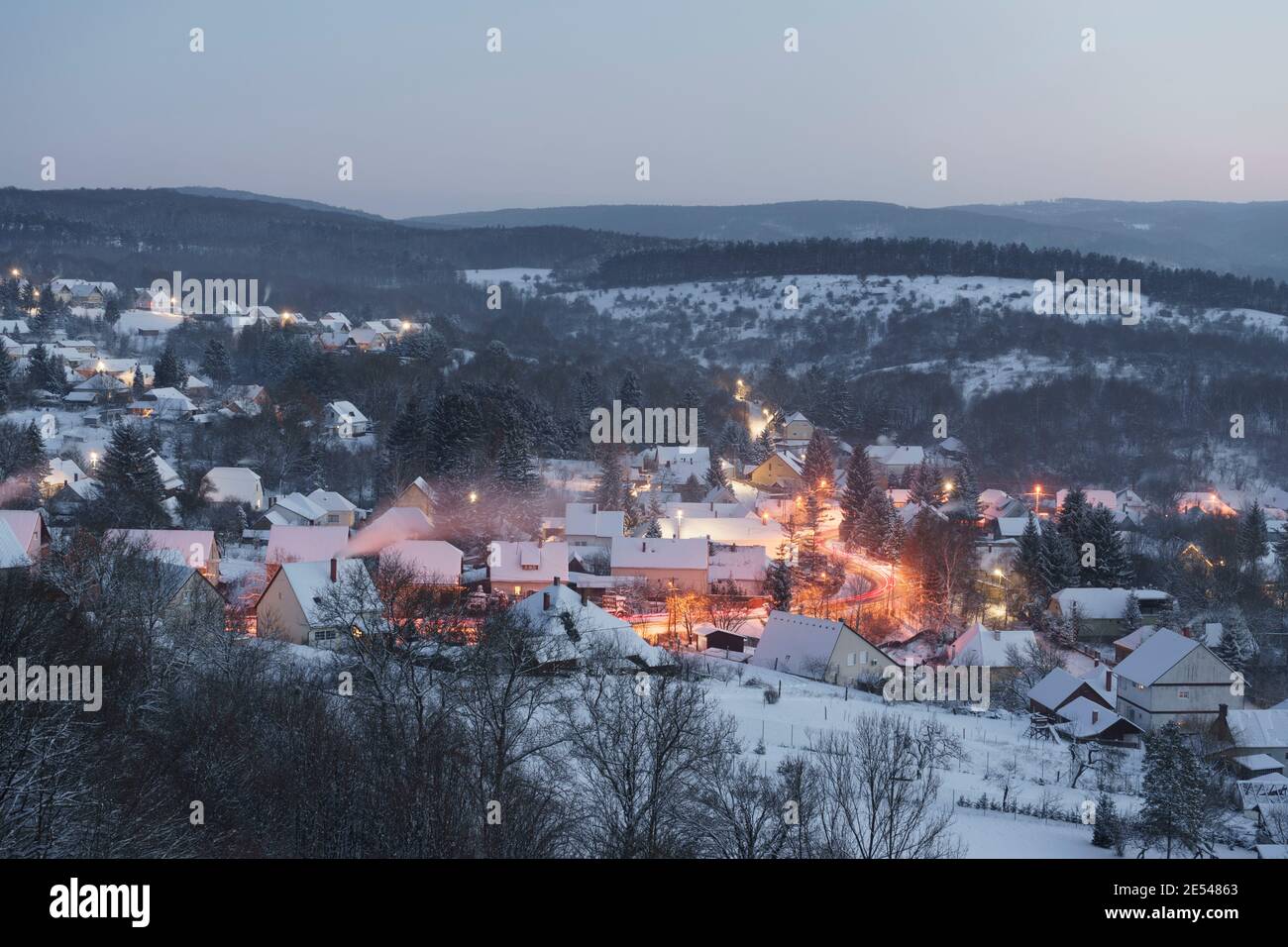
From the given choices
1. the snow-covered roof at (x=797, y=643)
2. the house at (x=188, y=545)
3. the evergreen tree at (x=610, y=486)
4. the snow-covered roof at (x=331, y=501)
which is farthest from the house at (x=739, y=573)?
the house at (x=188, y=545)

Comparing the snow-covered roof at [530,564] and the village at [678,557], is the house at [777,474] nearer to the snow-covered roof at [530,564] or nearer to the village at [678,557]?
the village at [678,557]

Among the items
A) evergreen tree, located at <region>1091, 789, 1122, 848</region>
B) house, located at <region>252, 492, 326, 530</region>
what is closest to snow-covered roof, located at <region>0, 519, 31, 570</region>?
house, located at <region>252, 492, 326, 530</region>

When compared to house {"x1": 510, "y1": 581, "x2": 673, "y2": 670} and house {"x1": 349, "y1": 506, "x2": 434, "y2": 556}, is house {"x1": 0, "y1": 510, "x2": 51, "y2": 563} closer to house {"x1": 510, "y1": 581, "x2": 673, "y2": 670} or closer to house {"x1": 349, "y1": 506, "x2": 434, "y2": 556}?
house {"x1": 349, "y1": 506, "x2": 434, "y2": 556}

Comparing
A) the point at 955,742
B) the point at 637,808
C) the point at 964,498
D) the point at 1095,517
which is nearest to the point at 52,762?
the point at 637,808

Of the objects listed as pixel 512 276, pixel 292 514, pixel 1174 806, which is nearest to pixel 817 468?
pixel 292 514
